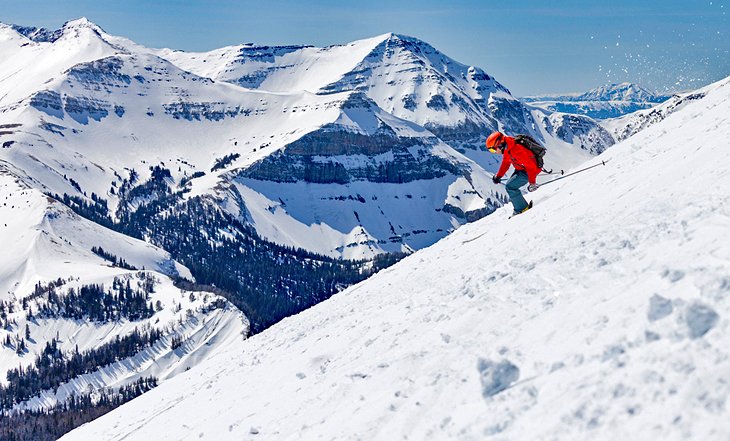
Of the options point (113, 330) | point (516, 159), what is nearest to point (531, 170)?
point (516, 159)

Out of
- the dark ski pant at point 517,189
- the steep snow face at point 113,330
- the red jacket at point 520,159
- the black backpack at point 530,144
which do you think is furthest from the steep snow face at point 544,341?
the steep snow face at point 113,330

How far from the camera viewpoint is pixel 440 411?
41.1ft

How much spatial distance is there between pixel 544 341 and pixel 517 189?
689 inches

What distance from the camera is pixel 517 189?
97.0 ft

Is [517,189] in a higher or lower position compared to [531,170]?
lower

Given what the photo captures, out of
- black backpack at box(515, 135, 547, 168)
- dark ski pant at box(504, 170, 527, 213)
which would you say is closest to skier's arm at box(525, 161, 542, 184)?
dark ski pant at box(504, 170, 527, 213)

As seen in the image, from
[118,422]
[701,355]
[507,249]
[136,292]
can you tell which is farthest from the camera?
[136,292]

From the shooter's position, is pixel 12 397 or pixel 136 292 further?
pixel 136 292

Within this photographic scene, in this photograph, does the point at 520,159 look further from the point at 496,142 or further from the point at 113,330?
the point at 113,330

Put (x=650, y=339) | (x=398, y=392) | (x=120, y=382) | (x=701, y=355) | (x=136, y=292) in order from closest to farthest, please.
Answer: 1. (x=701, y=355)
2. (x=650, y=339)
3. (x=398, y=392)
4. (x=120, y=382)
5. (x=136, y=292)

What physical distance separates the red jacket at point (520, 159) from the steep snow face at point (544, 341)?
5.57 ft

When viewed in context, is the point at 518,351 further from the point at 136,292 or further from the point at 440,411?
the point at 136,292

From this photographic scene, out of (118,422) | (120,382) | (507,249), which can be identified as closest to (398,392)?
(507,249)

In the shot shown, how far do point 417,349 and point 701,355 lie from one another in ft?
23.7
